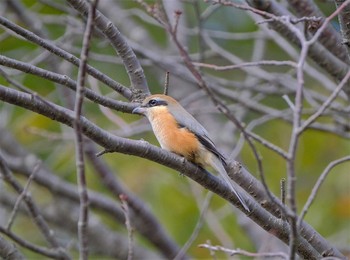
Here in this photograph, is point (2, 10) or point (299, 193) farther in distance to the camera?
point (299, 193)

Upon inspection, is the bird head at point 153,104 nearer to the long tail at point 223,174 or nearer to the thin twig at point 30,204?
the long tail at point 223,174

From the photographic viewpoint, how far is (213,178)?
11.0 ft

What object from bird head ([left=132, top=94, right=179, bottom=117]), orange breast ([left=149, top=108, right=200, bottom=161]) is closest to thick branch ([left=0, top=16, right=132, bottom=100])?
bird head ([left=132, top=94, right=179, bottom=117])

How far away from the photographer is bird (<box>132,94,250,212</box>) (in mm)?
3775

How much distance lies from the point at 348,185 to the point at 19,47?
3698 millimetres

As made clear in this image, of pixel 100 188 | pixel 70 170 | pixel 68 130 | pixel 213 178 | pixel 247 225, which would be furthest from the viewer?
pixel 100 188

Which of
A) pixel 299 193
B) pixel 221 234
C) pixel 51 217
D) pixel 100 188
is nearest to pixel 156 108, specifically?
pixel 221 234

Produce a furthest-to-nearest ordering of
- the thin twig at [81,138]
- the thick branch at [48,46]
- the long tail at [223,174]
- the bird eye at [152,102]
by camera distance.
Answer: the bird eye at [152,102] < the long tail at [223,174] < the thick branch at [48,46] < the thin twig at [81,138]

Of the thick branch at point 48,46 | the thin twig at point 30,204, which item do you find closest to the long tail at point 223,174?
the thick branch at point 48,46

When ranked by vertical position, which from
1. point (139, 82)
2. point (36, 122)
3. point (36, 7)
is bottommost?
point (139, 82)

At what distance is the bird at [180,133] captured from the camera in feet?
12.4

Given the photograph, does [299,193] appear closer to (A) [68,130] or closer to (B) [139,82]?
(A) [68,130]

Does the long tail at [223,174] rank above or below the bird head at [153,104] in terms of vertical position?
below

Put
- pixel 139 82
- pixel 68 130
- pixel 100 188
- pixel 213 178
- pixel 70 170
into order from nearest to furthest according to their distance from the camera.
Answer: pixel 213 178 < pixel 139 82 < pixel 68 130 < pixel 70 170 < pixel 100 188
